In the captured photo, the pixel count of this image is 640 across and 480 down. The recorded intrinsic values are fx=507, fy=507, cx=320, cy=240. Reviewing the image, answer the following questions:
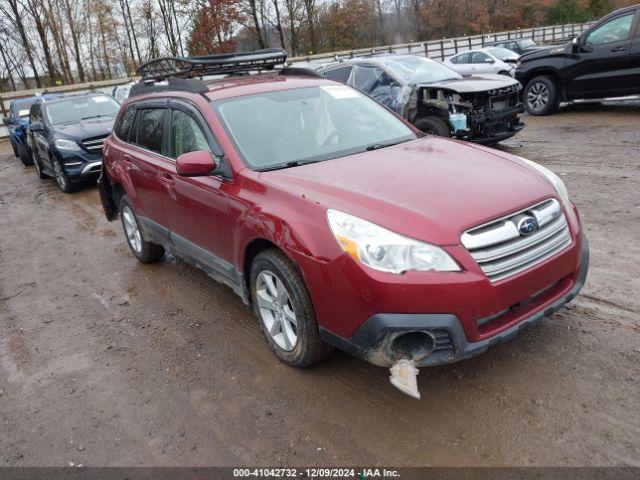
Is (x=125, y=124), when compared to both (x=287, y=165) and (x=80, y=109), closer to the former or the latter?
(x=287, y=165)

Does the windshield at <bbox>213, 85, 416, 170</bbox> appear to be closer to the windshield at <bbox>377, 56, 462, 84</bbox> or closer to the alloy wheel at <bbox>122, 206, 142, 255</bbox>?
the alloy wheel at <bbox>122, 206, 142, 255</bbox>

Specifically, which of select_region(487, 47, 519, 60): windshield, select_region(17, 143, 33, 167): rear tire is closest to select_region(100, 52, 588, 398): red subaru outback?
select_region(17, 143, 33, 167): rear tire

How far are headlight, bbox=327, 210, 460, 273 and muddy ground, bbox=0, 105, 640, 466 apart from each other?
34.9 inches

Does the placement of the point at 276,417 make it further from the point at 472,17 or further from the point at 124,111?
the point at 472,17

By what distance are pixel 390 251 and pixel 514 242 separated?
2.18 feet

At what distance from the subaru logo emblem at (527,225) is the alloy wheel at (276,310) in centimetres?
133

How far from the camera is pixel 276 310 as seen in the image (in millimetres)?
3221

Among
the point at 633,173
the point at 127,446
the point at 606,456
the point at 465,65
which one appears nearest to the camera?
the point at 606,456

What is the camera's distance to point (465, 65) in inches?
752

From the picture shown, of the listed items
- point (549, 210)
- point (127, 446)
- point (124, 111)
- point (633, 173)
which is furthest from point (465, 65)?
point (127, 446)

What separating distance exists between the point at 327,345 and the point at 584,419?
1407mm

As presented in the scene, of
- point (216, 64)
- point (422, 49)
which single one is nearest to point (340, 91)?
point (216, 64)

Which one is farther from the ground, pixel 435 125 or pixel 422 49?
pixel 422 49

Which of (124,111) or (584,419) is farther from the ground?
(124,111)
